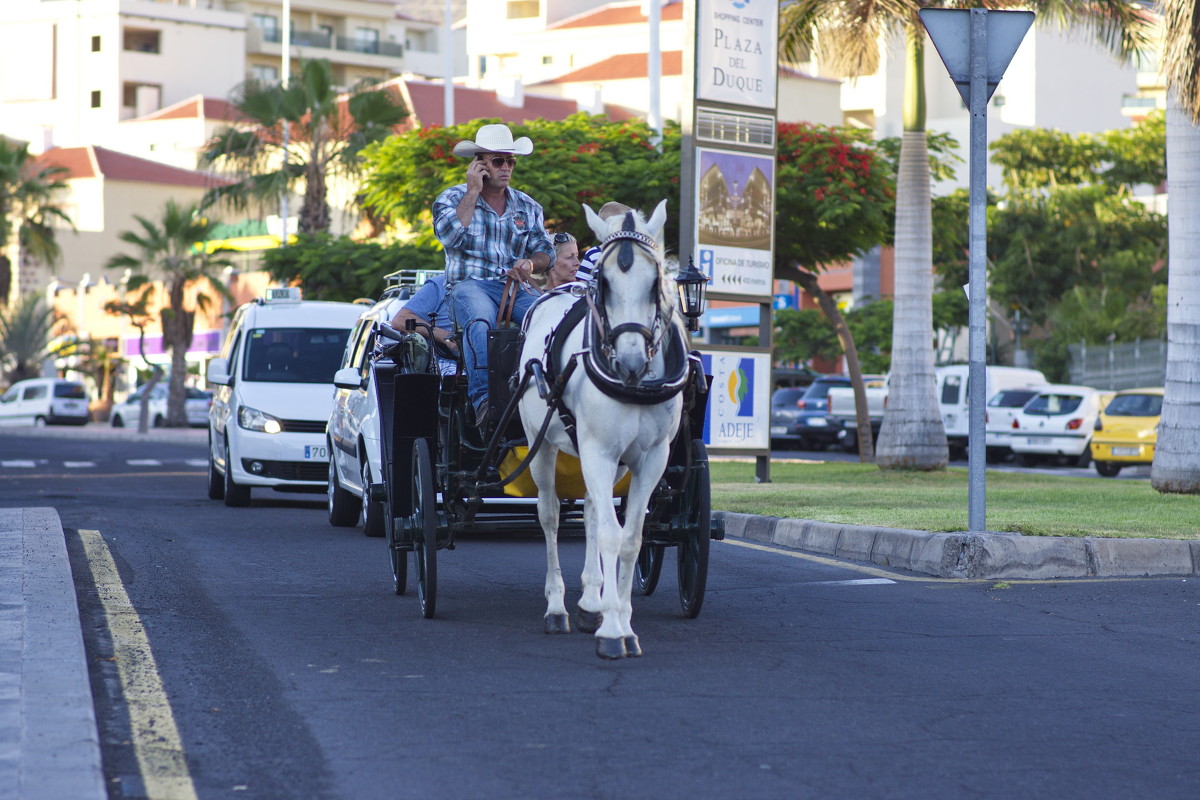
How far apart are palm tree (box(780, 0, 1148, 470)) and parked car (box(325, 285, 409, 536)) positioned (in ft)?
30.7

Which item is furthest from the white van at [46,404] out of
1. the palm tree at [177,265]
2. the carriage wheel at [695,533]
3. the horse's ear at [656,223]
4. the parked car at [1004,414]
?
the horse's ear at [656,223]

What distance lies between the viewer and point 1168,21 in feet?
52.0

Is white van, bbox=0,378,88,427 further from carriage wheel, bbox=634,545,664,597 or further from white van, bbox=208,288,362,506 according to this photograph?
carriage wheel, bbox=634,545,664,597

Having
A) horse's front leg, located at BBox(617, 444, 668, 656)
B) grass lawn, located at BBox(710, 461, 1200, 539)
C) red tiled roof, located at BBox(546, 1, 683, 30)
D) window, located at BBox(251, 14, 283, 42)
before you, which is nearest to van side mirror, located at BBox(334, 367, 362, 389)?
grass lawn, located at BBox(710, 461, 1200, 539)

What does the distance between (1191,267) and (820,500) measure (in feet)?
15.5

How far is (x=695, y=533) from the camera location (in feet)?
26.3

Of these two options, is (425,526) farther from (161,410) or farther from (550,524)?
(161,410)

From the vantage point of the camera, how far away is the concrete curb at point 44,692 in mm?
4691

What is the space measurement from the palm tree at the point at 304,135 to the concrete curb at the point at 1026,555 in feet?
88.9

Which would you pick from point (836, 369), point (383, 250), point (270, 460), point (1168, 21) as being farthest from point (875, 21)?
point (836, 369)

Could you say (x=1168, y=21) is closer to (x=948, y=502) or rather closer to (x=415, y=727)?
(x=948, y=502)

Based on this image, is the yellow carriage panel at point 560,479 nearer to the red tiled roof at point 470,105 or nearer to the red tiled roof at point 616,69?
the red tiled roof at point 470,105

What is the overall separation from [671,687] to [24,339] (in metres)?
67.4

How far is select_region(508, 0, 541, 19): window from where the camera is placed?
100 metres
